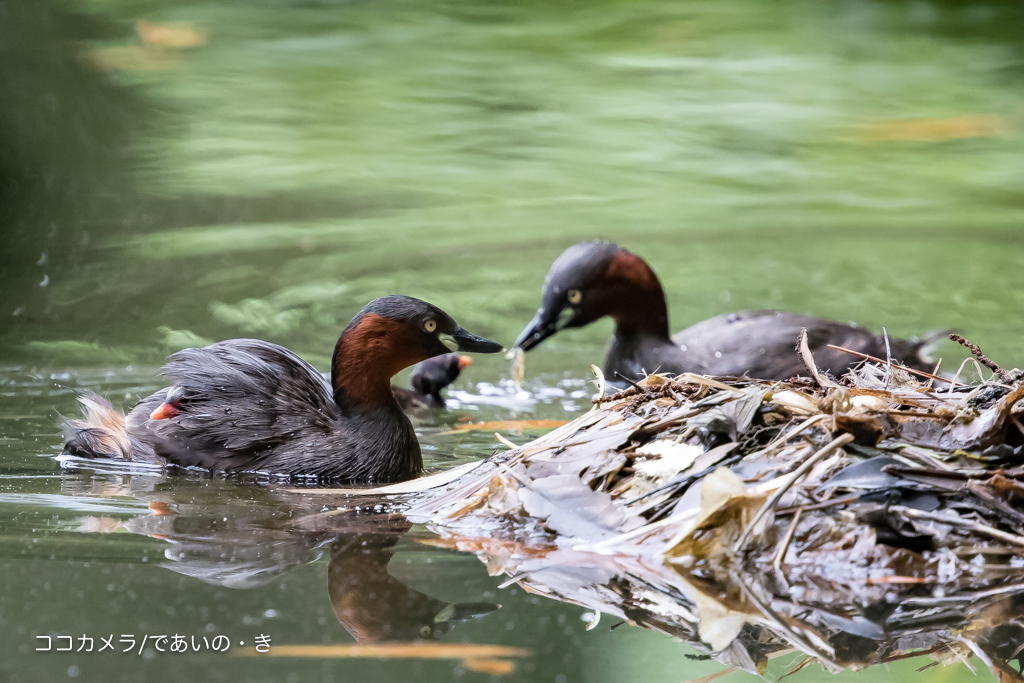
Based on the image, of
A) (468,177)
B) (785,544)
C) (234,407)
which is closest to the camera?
(785,544)

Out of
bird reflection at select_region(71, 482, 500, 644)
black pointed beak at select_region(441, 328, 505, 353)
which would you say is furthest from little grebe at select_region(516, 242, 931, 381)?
bird reflection at select_region(71, 482, 500, 644)

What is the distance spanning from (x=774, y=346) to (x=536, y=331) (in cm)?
129

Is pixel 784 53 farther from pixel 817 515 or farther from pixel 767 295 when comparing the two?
pixel 817 515

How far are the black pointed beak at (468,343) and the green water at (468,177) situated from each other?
0.45 m

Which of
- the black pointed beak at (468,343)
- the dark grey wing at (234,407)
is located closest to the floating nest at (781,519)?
the dark grey wing at (234,407)

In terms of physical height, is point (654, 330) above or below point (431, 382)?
above

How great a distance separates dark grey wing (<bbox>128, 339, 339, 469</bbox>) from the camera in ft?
15.7

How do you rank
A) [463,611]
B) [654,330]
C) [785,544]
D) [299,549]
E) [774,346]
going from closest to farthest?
[463,611], [785,544], [299,549], [774,346], [654,330]

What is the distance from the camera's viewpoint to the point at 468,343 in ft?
17.2

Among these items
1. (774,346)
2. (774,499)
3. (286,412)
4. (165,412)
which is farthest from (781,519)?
(774,346)

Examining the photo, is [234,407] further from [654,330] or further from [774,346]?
[774,346]

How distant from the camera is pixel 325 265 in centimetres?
877

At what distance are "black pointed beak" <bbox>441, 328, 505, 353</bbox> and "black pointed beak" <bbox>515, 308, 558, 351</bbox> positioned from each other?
111 cm

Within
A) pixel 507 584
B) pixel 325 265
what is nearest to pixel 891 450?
pixel 507 584
